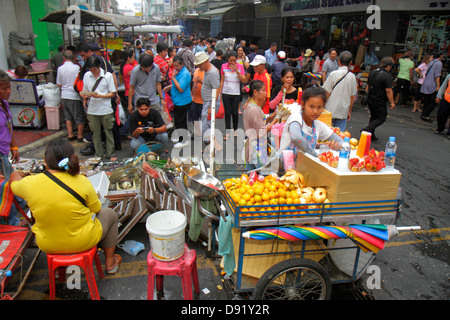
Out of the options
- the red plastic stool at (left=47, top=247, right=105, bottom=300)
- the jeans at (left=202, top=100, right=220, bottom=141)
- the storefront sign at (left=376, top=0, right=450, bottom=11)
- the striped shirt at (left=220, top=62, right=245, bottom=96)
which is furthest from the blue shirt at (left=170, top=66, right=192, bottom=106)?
the storefront sign at (left=376, top=0, right=450, bottom=11)

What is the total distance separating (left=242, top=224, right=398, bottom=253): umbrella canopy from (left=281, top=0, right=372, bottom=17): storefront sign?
11862mm

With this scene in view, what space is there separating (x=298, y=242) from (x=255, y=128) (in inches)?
78.8

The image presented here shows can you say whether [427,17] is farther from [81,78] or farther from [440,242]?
[81,78]

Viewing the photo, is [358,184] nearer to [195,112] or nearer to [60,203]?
[60,203]

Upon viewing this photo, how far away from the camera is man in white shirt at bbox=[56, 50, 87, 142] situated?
7004mm

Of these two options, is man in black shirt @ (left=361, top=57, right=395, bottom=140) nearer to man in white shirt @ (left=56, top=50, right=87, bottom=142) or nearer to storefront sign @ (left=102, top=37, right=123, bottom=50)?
man in white shirt @ (left=56, top=50, right=87, bottom=142)

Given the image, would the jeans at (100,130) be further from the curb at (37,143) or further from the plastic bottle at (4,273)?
the plastic bottle at (4,273)

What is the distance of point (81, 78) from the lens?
21.9 ft

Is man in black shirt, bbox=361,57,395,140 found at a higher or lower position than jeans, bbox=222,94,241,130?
higher

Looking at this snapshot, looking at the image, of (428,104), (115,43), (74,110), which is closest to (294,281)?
(74,110)

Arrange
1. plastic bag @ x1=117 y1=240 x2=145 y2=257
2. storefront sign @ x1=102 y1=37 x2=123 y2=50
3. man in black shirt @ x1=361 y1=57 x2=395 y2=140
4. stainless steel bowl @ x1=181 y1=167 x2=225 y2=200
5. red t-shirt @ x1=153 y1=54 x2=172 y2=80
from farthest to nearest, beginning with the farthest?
storefront sign @ x1=102 y1=37 x2=123 y2=50 < red t-shirt @ x1=153 y1=54 x2=172 y2=80 < man in black shirt @ x1=361 y1=57 x2=395 y2=140 < plastic bag @ x1=117 y1=240 x2=145 y2=257 < stainless steel bowl @ x1=181 y1=167 x2=225 y2=200

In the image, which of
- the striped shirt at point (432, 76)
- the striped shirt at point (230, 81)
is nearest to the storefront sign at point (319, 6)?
the striped shirt at point (432, 76)

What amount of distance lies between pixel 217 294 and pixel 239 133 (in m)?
4.93

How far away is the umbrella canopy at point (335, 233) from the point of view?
2660 millimetres
